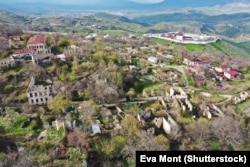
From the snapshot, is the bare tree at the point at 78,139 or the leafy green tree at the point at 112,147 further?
the leafy green tree at the point at 112,147

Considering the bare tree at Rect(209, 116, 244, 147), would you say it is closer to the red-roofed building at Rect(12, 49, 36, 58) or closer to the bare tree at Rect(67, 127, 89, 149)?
the bare tree at Rect(67, 127, 89, 149)

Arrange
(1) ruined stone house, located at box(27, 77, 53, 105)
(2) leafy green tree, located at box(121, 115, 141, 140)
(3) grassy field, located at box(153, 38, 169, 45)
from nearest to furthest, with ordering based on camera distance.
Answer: (2) leafy green tree, located at box(121, 115, 141, 140) < (1) ruined stone house, located at box(27, 77, 53, 105) < (3) grassy field, located at box(153, 38, 169, 45)

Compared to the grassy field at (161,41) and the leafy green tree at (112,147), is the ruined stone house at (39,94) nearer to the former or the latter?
the leafy green tree at (112,147)

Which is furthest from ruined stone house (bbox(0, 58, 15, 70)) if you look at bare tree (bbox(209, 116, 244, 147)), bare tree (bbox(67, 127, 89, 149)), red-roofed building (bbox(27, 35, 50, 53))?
bare tree (bbox(209, 116, 244, 147))

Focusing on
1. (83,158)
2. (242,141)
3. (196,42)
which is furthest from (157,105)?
(196,42)

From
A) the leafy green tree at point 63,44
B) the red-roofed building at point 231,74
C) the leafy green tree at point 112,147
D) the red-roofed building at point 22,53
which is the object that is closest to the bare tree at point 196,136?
the leafy green tree at point 112,147

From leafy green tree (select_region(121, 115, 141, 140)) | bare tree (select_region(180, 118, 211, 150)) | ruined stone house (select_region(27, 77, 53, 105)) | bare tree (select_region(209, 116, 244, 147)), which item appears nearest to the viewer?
leafy green tree (select_region(121, 115, 141, 140))

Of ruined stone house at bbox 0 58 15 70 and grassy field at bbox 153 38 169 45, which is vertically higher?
ruined stone house at bbox 0 58 15 70

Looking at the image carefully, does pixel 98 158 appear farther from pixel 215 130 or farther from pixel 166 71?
pixel 166 71

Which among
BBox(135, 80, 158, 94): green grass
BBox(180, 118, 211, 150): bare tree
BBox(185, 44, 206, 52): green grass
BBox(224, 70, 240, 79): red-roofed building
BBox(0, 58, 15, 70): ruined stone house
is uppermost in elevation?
BBox(0, 58, 15, 70): ruined stone house

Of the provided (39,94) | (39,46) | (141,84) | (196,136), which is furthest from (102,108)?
(39,46)
